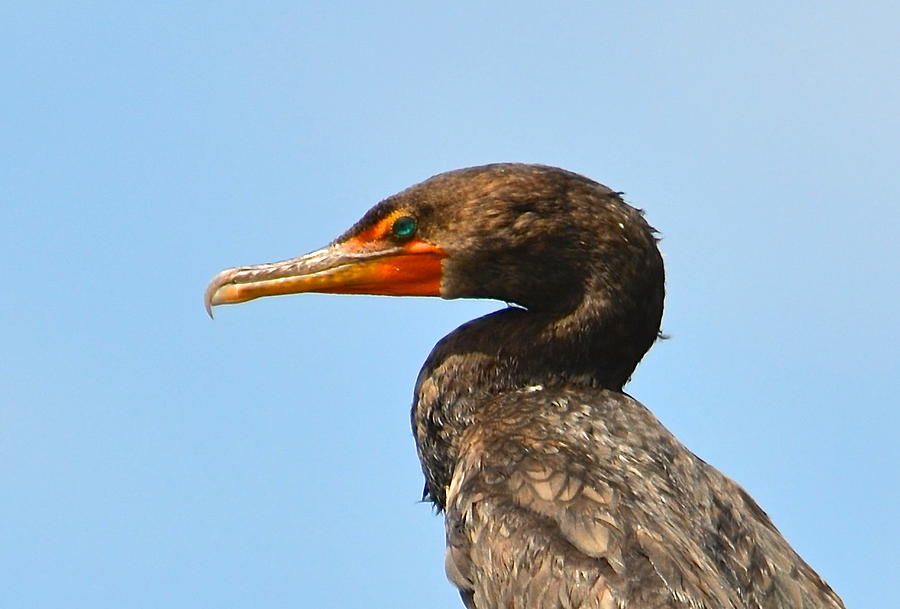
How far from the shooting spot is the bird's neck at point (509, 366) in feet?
39.4

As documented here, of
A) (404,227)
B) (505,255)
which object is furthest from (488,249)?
(404,227)

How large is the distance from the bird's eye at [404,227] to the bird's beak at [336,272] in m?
0.04

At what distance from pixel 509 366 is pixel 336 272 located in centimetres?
97

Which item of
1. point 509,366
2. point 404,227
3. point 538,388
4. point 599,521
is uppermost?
point 404,227

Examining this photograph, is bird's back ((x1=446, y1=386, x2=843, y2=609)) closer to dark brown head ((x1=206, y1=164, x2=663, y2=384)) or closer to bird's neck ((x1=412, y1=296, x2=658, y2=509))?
bird's neck ((x1=412, y1=296, x2=658, y2=509))

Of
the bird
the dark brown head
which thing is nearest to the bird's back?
the bird

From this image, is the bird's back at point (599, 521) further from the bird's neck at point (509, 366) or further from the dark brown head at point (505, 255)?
the dark brown head at point (505, 255)

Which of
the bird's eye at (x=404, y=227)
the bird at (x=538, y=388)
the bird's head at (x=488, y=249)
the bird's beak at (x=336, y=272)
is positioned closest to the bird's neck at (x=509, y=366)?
the bird at (x=538, y=388)

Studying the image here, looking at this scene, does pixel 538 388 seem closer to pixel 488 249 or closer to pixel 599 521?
pixel 488 249

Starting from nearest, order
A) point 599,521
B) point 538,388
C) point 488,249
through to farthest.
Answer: point 599,521
point 488,249
point 538,388

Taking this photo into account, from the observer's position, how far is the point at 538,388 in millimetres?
12062

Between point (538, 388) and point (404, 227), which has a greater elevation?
point (404, 227)

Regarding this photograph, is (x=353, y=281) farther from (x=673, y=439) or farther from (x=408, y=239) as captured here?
(x=673, y=439)

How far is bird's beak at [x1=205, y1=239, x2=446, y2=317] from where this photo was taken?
39.8 feet
